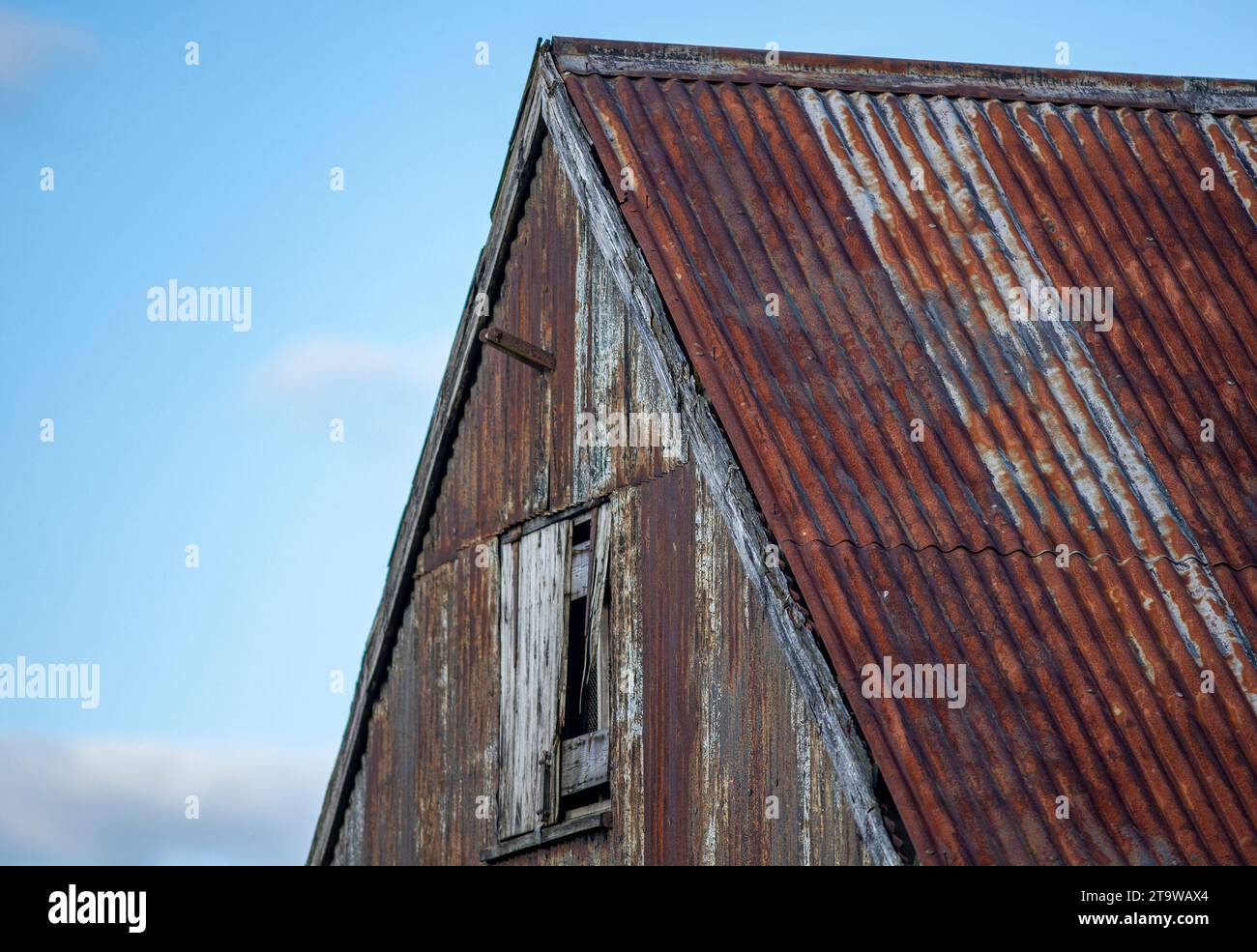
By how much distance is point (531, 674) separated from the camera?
13.8 meters

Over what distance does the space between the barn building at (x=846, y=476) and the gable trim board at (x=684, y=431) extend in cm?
4

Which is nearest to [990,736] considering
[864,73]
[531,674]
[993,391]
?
[993,391]

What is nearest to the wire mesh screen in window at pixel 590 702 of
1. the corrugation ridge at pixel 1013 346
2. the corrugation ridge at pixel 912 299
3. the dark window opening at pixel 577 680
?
the dark window opening at pixel 577 680

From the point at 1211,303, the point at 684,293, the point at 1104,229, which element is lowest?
the point at 684,293

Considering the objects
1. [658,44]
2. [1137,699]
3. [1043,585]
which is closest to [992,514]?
[1043,585]

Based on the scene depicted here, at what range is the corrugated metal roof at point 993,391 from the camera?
9992 millimetres

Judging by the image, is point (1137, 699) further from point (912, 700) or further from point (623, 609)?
point (623, 609)

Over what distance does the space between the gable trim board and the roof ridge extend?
51 cm

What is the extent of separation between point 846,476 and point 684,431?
1.20m

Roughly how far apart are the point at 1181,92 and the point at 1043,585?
A: 18.0 ft

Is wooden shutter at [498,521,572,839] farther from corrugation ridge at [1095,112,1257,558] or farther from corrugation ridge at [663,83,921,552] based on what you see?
corrugation ridge at [1095,112,1257,558]

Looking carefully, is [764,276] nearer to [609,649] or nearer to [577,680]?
[609,649]

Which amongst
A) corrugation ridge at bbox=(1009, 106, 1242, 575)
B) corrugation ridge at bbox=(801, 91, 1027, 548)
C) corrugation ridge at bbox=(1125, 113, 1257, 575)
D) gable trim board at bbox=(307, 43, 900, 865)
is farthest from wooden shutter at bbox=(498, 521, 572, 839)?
corrugation ridge at bbox=(1125, 113, 1257, 575)

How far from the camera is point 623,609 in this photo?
12.7 meters
